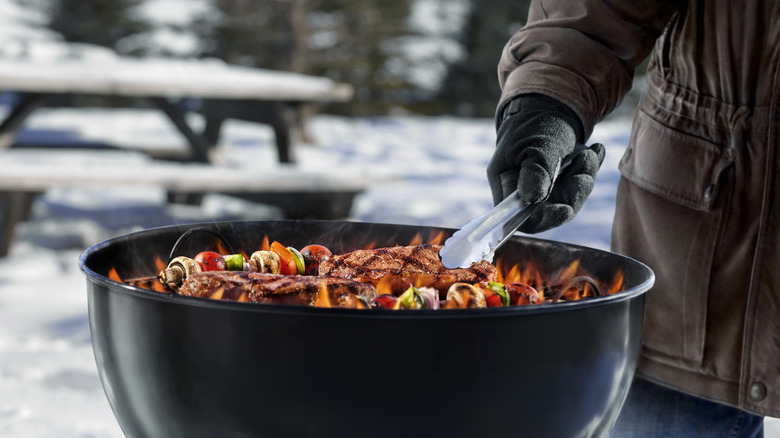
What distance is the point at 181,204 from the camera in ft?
18.8

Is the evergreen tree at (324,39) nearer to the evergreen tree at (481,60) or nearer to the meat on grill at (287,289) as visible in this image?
the evergreen tree at (481,60)

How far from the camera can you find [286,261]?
1384 millimetres

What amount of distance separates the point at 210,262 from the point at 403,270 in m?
0.36

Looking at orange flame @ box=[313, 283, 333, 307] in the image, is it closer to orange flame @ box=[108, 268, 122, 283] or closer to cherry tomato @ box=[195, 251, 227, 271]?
cherry tomato @ box=[195, 251, 227, 271]

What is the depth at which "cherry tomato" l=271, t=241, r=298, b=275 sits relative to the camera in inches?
53.9

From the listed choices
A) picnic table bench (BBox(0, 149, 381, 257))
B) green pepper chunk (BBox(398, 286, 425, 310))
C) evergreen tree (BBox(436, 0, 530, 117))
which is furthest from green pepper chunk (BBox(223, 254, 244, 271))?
evergreen tree (BBox(436, 0, 530, 117))

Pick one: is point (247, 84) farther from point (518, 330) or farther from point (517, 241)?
point (518, 330)

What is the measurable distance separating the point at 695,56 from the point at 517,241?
49 centimetres

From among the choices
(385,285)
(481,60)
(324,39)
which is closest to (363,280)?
(385,285)

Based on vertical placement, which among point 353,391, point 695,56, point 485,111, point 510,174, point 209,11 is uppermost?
point 209,11

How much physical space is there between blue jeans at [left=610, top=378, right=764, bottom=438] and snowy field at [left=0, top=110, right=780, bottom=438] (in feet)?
3.20

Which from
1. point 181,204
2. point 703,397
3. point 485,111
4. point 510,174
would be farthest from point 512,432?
point 485,111

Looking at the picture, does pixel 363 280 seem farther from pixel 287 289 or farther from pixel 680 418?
pixel 680 418

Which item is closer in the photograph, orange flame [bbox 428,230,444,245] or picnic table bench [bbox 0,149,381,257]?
orange flame [bbox 428,230,444,245]
